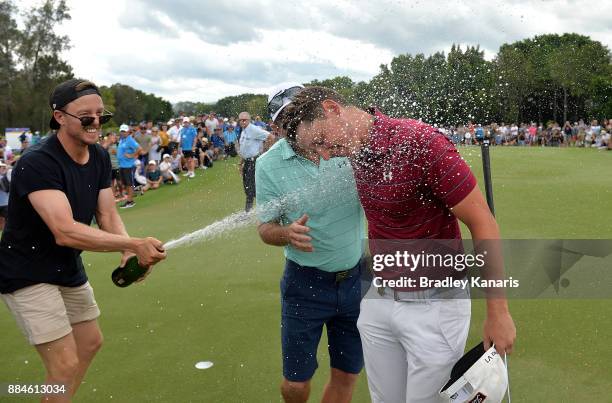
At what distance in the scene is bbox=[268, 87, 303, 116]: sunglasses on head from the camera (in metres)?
3.18

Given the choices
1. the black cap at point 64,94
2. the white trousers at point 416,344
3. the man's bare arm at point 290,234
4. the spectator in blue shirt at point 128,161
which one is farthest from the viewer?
the spectator in blue shirt at point 128,161

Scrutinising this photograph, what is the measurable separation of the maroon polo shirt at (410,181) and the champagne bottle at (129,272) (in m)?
1.53

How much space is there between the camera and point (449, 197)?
230 cm

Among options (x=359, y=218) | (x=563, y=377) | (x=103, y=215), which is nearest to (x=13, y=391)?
(x=103, y=215)

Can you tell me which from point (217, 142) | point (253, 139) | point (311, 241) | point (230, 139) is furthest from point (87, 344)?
point (217, 142)

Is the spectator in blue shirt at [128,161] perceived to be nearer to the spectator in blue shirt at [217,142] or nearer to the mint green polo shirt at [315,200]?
the spectator in blue shirt at [217,142]

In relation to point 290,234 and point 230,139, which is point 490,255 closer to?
point 290,234

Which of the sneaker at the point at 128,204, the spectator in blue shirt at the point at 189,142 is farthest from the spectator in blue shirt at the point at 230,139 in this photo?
the sneaker at the point at 128,204

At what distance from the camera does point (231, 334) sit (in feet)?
16.6

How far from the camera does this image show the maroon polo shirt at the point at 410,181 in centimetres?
230

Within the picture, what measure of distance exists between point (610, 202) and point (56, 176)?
9.85 meters

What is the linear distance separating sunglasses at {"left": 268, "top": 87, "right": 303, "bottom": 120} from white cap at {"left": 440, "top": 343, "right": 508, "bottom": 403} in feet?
5.55

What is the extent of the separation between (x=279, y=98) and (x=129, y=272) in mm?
1405

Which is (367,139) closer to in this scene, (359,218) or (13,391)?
(359,218)
